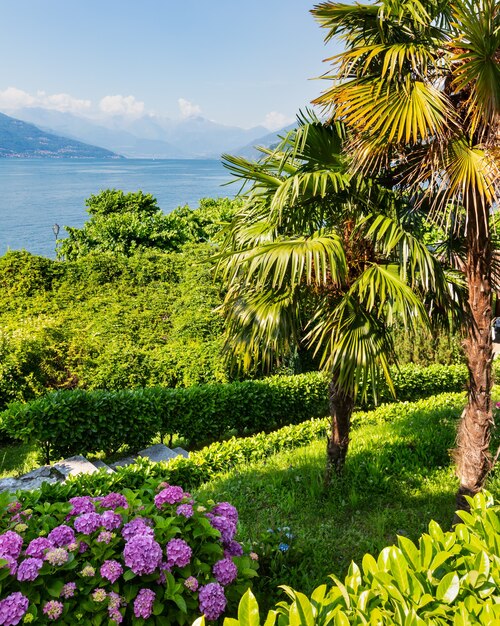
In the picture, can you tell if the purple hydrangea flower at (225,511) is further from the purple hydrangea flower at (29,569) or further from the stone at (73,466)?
the stone at (73,466)

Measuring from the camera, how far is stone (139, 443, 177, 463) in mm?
7481

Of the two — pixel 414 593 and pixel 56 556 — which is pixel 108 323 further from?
pixel 414 593

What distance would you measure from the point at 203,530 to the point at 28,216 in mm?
71167

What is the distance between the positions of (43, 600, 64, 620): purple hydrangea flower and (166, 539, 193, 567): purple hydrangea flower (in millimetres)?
518

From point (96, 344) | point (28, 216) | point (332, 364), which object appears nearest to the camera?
point (332, 364)

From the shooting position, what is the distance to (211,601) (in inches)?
96.6

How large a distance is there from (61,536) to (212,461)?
405 cm

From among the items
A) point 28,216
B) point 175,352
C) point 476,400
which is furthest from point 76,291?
point 28,216

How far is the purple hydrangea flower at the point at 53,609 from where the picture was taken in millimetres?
2232

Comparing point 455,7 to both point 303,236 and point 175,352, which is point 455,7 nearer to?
point 303,236

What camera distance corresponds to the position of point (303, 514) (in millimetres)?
4785

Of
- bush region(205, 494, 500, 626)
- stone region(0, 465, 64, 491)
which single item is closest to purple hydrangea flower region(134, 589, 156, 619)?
bush region(205, 494, 500, 626)

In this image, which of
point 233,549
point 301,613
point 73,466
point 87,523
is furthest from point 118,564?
point 73,466

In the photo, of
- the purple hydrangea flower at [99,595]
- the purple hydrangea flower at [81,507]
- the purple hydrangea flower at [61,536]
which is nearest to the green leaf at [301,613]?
the purple hydrangea flower at [99,595]
